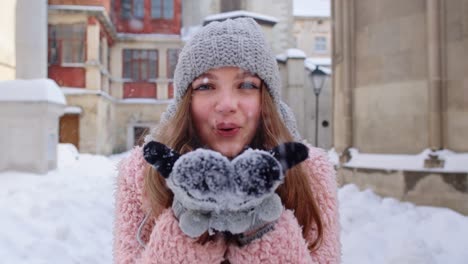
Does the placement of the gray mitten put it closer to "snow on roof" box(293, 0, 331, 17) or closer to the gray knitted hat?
the gray knitted hat

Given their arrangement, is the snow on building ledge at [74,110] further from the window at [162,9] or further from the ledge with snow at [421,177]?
the ledge with snow at [421,177]

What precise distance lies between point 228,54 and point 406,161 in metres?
4.89

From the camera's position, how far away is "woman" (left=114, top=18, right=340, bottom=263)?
149cm

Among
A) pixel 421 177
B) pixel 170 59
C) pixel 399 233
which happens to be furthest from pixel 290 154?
pixel 170 59

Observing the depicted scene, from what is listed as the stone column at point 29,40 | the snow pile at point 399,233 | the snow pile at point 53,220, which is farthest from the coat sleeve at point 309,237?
the stone column at point 29,40

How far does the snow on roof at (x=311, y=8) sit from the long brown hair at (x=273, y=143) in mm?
38205

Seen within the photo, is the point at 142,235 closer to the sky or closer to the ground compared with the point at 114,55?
closer to the ground

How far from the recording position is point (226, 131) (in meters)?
→ 1.54

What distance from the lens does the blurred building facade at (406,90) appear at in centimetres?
527

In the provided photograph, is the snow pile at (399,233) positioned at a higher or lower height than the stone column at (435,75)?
lower

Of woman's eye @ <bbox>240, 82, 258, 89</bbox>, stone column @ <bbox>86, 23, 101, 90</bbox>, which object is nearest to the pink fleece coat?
woman's eye @ <bbox>240, 82, 258, 89</bbox>

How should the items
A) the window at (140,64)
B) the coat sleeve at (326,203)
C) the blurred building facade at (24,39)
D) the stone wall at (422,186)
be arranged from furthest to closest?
the window at (140,64), the blurred building facade at (24,39), the stone wall at (422,186), the coat sleeve at (326,203)

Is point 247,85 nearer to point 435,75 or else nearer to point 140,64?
point 435,75

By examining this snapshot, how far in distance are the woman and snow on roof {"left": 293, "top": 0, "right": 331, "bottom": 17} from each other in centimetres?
3819
